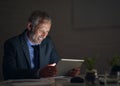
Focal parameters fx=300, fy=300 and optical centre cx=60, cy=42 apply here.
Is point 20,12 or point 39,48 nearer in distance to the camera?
point 39,48

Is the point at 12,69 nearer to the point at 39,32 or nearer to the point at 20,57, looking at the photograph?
the point at 20,57

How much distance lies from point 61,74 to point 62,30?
1.52 m

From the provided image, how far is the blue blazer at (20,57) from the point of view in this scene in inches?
108

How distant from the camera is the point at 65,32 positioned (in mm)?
4262

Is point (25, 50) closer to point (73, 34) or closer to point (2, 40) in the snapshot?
point (73, 34)

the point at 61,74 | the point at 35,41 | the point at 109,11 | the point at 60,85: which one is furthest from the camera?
the point at 109,11

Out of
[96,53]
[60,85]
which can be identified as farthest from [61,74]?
[96,53]

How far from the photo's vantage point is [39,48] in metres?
3.13

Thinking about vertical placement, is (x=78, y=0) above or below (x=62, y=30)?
above

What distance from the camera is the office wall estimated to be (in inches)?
162

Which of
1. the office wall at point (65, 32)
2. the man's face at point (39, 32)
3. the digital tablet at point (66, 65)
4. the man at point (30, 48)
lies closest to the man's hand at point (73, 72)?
the digital tablet at point (66, 65)

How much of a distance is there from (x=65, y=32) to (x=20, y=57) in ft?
4.54

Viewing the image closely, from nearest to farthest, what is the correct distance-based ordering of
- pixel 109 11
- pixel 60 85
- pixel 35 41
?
pixel 60 85 < pixel 35 41 < pixel 109 11

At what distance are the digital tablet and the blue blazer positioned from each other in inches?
9.2
